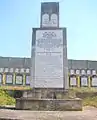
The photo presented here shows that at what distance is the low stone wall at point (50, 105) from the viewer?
7020mm

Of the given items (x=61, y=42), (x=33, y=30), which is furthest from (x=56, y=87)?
(x=33, y=30)

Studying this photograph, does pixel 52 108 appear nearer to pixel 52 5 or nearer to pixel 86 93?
pixel 52 5

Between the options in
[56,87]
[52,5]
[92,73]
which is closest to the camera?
[56,87]

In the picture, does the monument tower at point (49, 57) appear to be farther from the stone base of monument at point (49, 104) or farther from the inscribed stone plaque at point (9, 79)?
the inscribed stone plaque at point (9, 79)

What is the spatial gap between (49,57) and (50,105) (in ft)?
6.90

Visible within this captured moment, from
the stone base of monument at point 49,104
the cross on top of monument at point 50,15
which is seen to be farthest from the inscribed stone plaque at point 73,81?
the stone base of monument at point 49,104

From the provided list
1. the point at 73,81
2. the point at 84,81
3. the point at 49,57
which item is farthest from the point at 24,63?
the point at 49,57

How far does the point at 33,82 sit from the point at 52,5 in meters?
2.99

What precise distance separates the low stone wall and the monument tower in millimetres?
1367

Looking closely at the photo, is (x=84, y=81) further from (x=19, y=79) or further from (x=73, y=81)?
(x=19, y=79)

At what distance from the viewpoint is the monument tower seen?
27.8ft

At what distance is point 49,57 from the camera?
857 cm

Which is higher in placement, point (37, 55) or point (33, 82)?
point (37, 55)

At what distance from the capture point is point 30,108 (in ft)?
23.2
